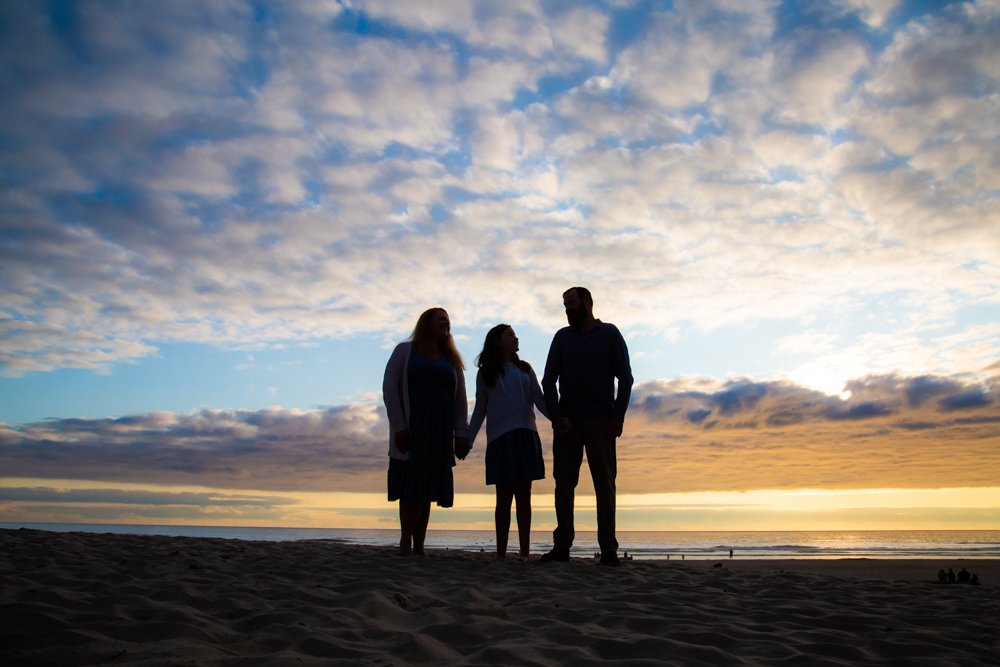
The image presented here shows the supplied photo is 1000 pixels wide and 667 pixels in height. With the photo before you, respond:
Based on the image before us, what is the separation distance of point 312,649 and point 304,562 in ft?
8.90

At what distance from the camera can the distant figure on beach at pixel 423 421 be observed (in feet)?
16.2

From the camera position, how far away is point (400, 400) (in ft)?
16.6

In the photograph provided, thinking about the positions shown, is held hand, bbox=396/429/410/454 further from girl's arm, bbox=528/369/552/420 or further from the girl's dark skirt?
girl's arm, bbox=528/369/552/420

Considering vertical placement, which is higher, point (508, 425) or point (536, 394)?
point (536, 394)

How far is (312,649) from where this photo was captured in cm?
206

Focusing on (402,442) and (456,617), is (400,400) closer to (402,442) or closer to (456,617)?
(402,442)

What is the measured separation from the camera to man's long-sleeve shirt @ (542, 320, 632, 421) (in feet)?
16.5

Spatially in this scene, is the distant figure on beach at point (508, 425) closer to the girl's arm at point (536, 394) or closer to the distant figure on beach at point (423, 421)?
the girl's arm at point (536, 394)

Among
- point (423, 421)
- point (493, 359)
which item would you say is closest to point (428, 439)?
point (423, 421)

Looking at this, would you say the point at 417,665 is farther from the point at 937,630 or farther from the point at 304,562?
the point at 304,562

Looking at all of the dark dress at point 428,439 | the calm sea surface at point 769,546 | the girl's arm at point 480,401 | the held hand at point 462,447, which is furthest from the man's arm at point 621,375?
the calm sea surface at point 769,546

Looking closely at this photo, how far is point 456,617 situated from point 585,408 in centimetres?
271

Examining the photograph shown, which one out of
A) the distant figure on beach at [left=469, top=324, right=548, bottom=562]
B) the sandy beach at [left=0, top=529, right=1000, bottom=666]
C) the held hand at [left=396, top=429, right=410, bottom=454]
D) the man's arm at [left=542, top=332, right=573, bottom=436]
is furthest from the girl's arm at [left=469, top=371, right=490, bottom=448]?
the sandy beach at [left=0, top=529, right=1000, bottom=666]

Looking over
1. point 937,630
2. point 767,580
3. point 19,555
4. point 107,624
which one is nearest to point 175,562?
point 19,555
